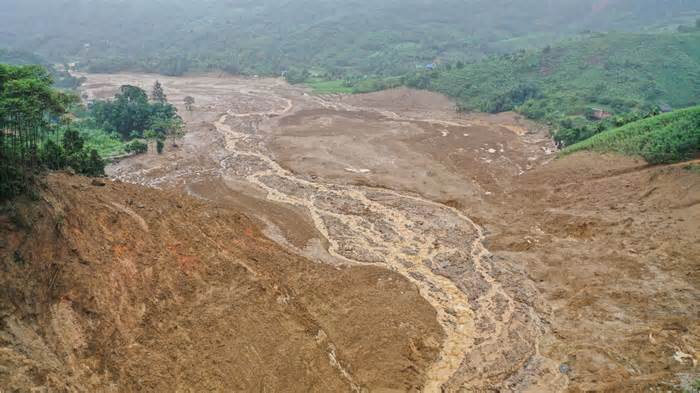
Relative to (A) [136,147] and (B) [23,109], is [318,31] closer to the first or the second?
(A) [136,147]

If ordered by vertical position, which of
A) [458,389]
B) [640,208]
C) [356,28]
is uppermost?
[356,28]

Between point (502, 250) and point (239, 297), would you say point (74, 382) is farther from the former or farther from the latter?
point (502, 250)

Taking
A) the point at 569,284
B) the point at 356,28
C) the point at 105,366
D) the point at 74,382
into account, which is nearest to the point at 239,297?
the point at 105,366

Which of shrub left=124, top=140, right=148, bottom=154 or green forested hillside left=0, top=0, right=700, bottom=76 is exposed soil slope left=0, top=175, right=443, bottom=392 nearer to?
shrub left=124, top=140, right=148, bottom=154

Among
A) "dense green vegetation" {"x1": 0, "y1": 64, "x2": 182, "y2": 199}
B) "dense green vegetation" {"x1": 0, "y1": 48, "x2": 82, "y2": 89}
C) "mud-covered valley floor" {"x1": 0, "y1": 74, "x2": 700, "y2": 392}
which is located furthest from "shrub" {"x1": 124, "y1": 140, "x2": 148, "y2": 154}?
"dense green vegetation" {"x1": 0, "y1": 48, "x2": 82, "y2": 89}

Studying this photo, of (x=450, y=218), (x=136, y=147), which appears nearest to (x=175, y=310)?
(x=450, y=218)
